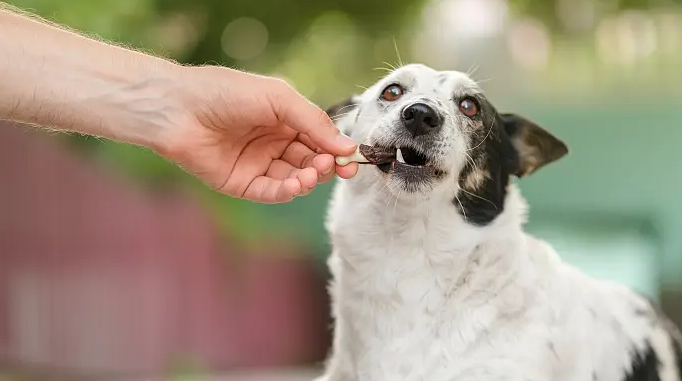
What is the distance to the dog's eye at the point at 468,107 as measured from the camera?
228cm

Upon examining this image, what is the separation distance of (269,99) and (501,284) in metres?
0.78

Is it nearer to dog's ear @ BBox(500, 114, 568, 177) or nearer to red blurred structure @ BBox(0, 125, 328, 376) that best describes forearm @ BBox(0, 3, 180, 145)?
dog's ear @ BBox(500, 114, 568, 177)

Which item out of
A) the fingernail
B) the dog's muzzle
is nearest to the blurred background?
the dog's muzzle

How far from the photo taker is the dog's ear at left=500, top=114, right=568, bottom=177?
2441 millimetres

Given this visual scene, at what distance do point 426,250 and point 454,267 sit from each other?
0.26 ft

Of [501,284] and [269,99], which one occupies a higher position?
[269,99]

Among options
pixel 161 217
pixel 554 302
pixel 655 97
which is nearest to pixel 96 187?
pixel 161 217

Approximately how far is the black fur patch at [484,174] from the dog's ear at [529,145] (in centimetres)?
7

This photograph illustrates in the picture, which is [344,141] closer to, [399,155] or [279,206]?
[399,155]

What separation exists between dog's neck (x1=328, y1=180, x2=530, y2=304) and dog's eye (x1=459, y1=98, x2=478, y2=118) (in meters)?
0.22

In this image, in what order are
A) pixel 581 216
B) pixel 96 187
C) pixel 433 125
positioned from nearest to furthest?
pixel 433 125, pixel 96 187, pixel 581 216

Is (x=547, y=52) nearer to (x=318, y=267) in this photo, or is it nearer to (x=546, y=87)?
(x=546, y=87)

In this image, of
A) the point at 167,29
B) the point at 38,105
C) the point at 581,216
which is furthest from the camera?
the point at 581,216

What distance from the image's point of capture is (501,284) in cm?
226
